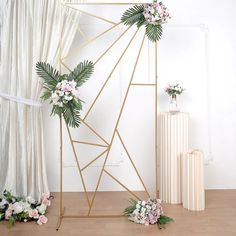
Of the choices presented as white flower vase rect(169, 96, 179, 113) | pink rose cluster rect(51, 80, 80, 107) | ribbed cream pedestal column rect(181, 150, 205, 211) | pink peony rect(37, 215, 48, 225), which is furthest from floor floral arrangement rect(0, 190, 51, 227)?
white flower vase rect(169, 96, 179, 113)

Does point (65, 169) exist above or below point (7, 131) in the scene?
below

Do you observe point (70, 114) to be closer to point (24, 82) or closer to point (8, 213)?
point (24, 82)

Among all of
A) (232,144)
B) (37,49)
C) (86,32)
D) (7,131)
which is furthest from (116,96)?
(232,144)

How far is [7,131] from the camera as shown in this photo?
2.98m

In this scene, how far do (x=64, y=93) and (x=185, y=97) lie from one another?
1.59 metres

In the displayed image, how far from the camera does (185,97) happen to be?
136 inches

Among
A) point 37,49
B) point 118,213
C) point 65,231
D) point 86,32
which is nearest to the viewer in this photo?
point 65,231

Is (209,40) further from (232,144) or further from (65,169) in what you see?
(65,169)

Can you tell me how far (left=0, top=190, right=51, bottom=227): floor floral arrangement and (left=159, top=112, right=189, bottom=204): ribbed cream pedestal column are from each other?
1.22 m

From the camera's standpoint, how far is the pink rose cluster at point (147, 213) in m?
2.51

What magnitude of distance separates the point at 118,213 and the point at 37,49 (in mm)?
1738

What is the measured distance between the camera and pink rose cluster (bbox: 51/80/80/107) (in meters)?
2.38

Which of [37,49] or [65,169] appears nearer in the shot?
[37,49]

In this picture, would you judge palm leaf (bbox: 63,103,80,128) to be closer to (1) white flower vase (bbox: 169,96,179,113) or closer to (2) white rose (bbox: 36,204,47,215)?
(2) white rose (bbox: 36,204,47,215)
